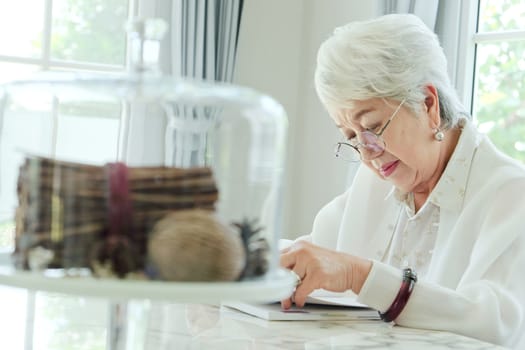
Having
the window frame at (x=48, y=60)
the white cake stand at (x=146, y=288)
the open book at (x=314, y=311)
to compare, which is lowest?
the open book at (x=314, y=311)

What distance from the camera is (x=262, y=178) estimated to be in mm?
1032

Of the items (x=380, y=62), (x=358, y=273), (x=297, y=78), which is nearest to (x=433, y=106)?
(x=380, y=62)

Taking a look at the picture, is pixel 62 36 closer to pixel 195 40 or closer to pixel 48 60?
pixel 48 60

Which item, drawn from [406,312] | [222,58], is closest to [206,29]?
[222,58]

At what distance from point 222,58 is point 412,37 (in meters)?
2.09

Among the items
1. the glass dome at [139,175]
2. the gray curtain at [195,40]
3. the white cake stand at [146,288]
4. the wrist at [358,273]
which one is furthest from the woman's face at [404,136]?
the gray curtain at [195,40]

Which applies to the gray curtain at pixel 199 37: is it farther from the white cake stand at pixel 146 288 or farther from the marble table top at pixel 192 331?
the white cake stand at pixel 146 288

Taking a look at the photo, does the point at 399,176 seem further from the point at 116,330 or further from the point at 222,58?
the point at 222,58

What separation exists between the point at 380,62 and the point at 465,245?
481mm

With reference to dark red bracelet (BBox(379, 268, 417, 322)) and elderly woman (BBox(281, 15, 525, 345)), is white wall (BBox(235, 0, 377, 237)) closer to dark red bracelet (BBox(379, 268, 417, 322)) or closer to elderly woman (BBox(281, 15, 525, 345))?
elderly woman (BBox(281, 15, 525, 345))

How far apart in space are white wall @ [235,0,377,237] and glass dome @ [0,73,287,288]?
129 inches

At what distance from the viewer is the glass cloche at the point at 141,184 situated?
2.70 feet

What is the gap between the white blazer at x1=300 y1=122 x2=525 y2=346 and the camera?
5.78ft

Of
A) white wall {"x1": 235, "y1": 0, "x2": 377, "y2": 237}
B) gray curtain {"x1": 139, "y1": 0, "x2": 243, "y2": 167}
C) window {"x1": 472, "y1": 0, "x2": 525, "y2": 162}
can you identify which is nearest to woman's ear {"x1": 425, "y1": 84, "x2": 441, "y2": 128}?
window {"x1": 472, "y1": 0, "x2": 525, "y2": 162}
